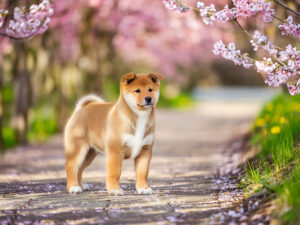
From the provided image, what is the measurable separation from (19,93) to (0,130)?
1.47 m

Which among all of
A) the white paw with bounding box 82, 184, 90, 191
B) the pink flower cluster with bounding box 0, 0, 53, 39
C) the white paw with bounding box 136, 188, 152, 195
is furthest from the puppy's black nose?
the pink flower cluster with bounding box 0, 0, 53, 39

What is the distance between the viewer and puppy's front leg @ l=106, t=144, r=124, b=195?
17.3 ft

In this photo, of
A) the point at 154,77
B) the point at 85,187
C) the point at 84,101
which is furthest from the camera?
the point at 84,101

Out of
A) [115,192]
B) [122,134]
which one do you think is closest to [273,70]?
[122,134]

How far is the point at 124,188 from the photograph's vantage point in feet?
19.6

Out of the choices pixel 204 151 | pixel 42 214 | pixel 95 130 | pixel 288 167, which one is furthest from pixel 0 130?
pixel 288 167

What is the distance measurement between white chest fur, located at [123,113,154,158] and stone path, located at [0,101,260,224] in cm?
52

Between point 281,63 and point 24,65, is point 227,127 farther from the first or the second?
point 281,63

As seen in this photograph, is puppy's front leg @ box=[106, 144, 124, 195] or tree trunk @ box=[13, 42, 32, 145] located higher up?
puppy's front leg @ box=[106, 144, 124, 195]

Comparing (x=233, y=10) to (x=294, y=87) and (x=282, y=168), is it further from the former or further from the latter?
(x=282, y=168)

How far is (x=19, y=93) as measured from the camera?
11945 mm

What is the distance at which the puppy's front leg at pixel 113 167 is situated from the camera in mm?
5273

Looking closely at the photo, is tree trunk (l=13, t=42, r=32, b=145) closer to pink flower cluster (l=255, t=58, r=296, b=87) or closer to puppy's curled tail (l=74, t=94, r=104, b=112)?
puppy's curled tail (l=74, t=94, r=104, b=112)

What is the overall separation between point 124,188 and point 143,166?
0.67 m
